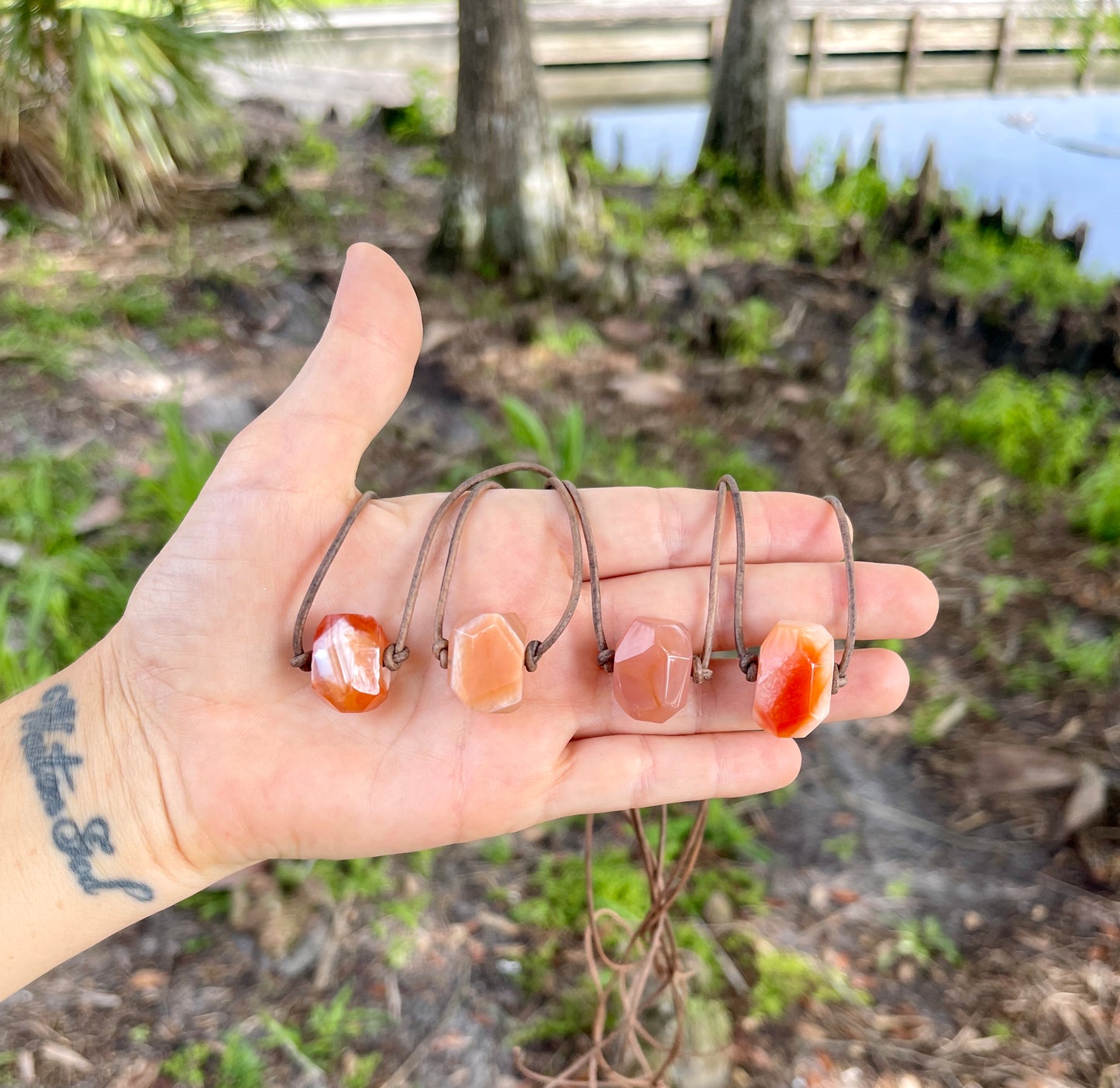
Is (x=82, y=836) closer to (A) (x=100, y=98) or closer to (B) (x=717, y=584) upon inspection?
(B) (x=717, y=584)

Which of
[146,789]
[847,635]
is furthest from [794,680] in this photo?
[146,789]

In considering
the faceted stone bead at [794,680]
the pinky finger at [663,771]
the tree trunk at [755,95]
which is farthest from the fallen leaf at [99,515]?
the tree trunk at [755,95]

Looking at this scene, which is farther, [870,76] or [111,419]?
[870,76]

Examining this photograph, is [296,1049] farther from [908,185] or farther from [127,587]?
[908,185]

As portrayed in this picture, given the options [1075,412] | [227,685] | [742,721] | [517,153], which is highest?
[517,153]

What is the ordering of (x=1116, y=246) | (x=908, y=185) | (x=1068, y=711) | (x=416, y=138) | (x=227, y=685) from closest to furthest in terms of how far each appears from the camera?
(x=227, y=685)
(x=1068, y=711)
(x=1116, y=246)
(x=908, y=185)
(x=416, y=138)

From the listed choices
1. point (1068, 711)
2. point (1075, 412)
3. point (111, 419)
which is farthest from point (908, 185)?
point (111, 419)

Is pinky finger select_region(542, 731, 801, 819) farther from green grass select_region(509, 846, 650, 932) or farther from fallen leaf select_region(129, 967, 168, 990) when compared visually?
fallen leaf select_region(129, 967, 168, 990)

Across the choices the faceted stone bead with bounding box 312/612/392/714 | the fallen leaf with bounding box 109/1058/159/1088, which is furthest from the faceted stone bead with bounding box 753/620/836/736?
the fallen leaf with bounding box 109/1058/159/1088
